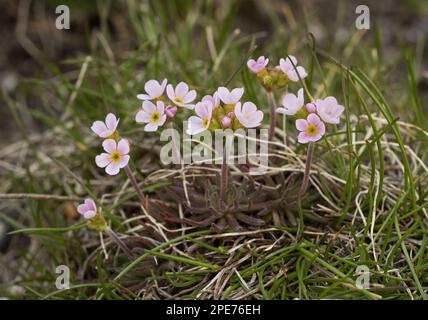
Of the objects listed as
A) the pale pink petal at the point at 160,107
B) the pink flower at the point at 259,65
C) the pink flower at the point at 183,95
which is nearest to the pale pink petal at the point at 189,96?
the pink flower at the point at 183,95

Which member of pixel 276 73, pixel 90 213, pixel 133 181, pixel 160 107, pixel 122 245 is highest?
pixel 276 73

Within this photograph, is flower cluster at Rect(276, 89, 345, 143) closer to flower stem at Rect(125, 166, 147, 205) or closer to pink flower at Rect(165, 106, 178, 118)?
pink flower at Rect(165, 106, 178, 118)

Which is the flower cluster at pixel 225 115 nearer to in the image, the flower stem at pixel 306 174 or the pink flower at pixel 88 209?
Answer: the flower stem at pixel 306 174

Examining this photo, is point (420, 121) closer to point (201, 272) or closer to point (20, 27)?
point (201, 272)

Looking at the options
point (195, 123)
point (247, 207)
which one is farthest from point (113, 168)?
point (247, 207)

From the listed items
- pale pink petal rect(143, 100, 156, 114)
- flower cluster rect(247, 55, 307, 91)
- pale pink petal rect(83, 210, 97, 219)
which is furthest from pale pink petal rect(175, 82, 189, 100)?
pale pink petal rect(83, 210, 97, 219)

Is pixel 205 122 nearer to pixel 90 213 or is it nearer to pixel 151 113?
pixel 151 113
